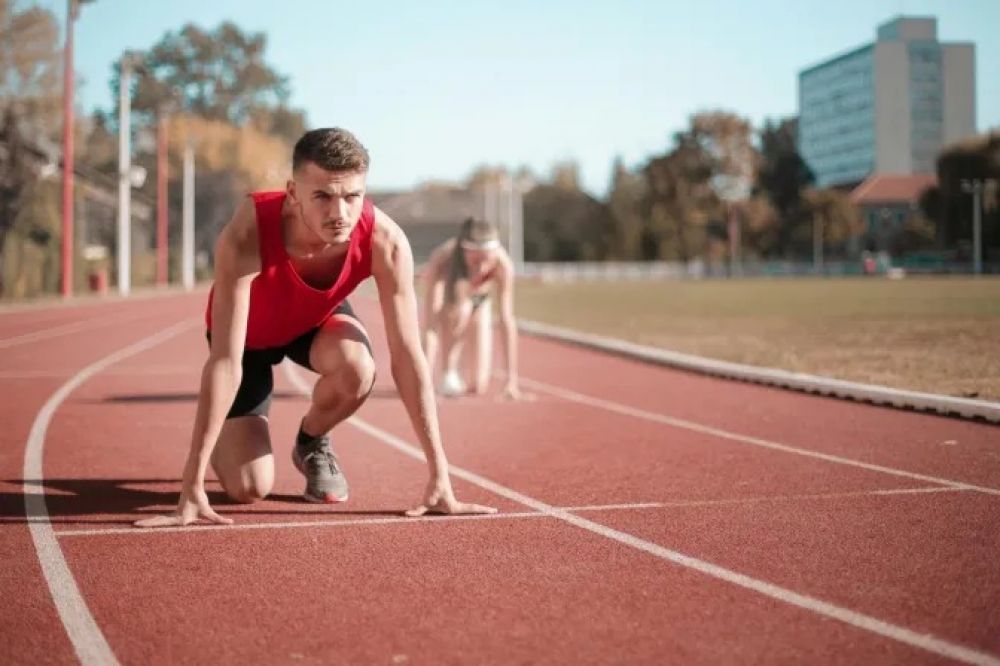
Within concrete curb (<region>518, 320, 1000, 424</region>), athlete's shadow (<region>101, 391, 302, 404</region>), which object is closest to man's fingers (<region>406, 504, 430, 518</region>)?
concrete curb (<region>518, 320, 1000, 424</region>)

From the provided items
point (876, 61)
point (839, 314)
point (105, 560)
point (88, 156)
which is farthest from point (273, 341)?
point (876, 61)

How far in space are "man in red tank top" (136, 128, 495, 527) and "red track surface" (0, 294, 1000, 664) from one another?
26 centimetres

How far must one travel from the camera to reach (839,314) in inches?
1210

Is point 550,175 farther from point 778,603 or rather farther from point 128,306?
point 778,603

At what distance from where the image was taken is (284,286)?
632cm

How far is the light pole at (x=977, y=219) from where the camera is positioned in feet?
266

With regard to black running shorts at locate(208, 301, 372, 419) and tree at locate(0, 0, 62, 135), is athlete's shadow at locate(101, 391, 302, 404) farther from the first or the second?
tree at locate(0, 0, 62, 135)

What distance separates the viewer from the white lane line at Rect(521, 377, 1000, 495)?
25.0 feet

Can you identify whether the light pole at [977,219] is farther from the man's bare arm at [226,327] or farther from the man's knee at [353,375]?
the man's bare arm at [226,327]

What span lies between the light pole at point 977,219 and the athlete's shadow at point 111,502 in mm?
79970

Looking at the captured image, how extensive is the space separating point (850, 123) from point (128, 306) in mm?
145323

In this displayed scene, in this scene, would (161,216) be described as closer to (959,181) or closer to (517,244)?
(517,244)

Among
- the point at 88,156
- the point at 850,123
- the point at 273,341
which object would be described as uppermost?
the point at 850,123

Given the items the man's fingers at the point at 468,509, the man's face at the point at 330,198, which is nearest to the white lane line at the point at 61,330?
the man's fingers at the point at 468,509
